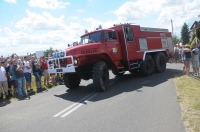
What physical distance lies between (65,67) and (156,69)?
7.07 m

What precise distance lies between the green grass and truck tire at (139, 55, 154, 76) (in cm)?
323

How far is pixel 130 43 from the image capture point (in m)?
14.2

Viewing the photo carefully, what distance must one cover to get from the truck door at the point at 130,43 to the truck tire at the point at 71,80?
2.83m

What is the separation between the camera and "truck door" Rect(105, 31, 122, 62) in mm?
12641

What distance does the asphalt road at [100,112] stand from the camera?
21.1ft

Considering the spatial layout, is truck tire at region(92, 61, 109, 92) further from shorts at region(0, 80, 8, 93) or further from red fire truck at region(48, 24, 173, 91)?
shorts at region(0, 80, 8, 93)

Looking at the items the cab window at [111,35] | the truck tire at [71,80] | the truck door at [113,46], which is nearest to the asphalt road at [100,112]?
the truck tire at [71,80]

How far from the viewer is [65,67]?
11.3 m

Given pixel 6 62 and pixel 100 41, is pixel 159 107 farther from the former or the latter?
pixel 6 62

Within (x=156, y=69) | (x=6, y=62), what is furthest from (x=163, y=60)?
(x=6, y=62)

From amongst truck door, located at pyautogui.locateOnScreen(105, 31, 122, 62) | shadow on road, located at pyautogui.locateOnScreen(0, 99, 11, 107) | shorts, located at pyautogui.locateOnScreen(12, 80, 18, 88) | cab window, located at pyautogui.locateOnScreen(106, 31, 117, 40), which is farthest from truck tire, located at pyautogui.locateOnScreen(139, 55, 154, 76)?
shadow on road, located at pyautogui.locateOnScreen(0, 99, 11, 107)

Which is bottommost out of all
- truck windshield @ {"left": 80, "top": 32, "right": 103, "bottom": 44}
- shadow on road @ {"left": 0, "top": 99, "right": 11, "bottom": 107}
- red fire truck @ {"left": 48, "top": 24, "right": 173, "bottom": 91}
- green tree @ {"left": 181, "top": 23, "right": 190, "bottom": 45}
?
shadow on road @ {"left": 0, "top": 99, "right": 11, "bottom": 107}

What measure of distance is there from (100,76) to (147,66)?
17.2ft

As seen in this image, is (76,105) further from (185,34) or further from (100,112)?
(185,34)
